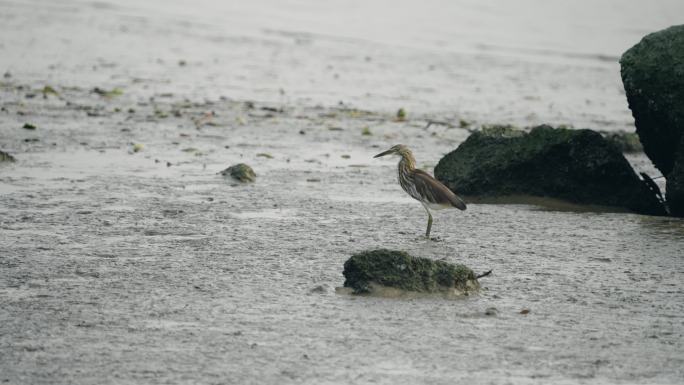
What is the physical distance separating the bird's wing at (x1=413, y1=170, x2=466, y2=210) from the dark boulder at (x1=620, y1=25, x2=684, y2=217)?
2.24m

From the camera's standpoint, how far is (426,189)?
930 cm

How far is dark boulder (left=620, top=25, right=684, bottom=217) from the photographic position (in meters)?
9.94

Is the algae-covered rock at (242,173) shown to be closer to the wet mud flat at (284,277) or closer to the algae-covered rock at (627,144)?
the wet mud flat at (284,277)

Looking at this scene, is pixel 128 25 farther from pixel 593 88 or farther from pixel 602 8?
pixel 602 8

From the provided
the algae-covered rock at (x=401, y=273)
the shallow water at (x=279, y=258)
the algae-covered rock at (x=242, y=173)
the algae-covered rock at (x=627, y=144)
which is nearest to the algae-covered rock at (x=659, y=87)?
the shallow water at (x=279, y=258)

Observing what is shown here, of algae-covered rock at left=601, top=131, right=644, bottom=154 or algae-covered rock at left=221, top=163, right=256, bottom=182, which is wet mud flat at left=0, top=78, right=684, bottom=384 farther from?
algae-covered rock at left=601, top=131, right=644, bottom=154

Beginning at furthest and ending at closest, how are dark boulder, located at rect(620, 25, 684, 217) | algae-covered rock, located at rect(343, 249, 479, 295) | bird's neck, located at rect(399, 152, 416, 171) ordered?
dark boulder, located at rect(620, 25, 684, 217)
bird's neck, located at rect(399, 152, 416, 171)
algae-covered rock, located at rect(343, 249, 479, 295)

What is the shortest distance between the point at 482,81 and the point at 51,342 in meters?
15.7

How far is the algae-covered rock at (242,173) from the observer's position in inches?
444

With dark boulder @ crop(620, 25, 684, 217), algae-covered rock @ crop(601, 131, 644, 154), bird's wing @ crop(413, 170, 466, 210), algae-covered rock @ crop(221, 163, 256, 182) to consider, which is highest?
dark boulder @ crop(620, 25, 684, 217)

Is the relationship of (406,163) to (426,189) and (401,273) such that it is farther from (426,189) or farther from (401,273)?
(401,273)

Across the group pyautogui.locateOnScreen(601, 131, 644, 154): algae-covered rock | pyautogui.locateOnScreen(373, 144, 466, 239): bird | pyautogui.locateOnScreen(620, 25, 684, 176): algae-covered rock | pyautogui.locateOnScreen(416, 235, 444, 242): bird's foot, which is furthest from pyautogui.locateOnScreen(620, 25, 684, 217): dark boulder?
pyautogui.locateOnScreen(601, 131, 644, 154): algae-covered rock

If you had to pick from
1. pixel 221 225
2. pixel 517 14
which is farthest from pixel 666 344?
pixel 517 14

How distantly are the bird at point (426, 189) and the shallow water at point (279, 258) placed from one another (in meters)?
0.33
